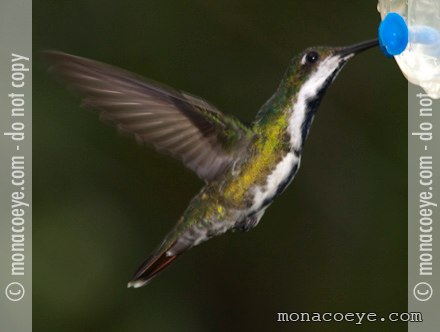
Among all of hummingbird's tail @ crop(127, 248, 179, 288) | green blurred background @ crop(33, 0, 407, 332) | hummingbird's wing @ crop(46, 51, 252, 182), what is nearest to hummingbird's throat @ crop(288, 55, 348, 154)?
hummingbird's wing @ crop(46, 51, 252, 182)

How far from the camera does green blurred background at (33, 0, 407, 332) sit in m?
3.07

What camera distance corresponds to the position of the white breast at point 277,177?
2.15 m

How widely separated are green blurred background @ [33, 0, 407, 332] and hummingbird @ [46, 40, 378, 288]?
2.62 feet

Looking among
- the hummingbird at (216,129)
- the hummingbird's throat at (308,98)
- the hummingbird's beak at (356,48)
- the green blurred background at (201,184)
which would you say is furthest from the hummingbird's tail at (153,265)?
the green blurred background at (201,184)

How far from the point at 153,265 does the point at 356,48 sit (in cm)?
71

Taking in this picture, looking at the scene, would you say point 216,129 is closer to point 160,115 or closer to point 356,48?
point 160,115

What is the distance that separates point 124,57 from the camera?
3.07m

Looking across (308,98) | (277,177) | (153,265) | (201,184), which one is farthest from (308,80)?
(201,184)

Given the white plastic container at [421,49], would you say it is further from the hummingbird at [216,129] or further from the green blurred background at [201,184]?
the green blurred background at [201,184]

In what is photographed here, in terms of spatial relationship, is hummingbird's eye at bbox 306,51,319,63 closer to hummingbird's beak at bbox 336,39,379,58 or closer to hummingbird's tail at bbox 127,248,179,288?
hummingbird's beak at bbox 336,39,379,58

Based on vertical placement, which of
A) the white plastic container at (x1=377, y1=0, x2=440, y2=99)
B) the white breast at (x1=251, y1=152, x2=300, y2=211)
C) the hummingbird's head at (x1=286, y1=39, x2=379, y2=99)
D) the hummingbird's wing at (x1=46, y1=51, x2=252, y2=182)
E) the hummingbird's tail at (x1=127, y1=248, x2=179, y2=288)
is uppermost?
the white plastic container at (x1=377, y1=0, x2=440, y2=99)
